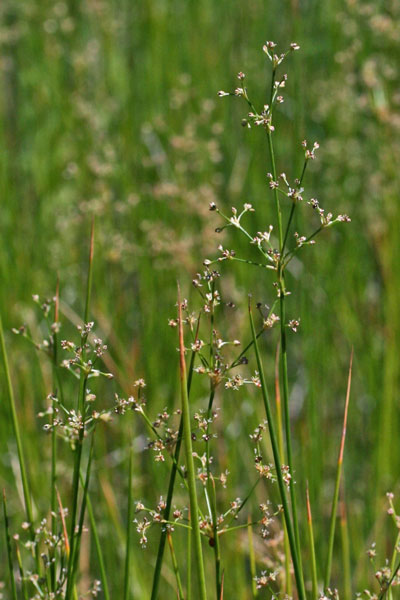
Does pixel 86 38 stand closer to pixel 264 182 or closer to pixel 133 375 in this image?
pixel 264 182

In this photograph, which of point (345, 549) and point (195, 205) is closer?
point (345, 549)

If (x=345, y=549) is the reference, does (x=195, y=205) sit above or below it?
above

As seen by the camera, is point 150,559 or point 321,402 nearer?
point 150,559

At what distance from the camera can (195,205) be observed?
3.25 m

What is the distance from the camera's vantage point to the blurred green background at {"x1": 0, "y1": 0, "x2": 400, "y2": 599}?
2.72m

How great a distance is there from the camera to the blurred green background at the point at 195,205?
2.72 m

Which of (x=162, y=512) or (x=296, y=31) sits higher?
(x=296, y=31)

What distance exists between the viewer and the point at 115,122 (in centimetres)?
427

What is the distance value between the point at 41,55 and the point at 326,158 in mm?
1742

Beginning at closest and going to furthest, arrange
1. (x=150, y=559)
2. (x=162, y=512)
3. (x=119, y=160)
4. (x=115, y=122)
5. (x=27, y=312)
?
(x=162, y=512)
(x=150, y=559)
(x=27, y=312)
(x=119, y=160)
(x=115, y=122)

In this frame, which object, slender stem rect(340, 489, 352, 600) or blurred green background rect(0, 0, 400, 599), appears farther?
blurred green background rect(0, 0, 400, 599)

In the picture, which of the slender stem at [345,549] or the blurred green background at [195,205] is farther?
the blurred green background at [195,205]

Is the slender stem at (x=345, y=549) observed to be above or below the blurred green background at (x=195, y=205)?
below

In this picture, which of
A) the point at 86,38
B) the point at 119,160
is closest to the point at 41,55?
the point at 86,38
